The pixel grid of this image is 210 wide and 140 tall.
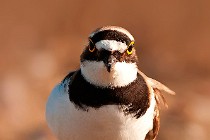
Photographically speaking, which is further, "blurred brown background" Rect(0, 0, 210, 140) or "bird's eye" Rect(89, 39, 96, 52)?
"blurred brown background" Rect(0, 0, 210, 140)

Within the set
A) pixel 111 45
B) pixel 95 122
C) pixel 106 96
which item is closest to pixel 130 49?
pixel 111 45

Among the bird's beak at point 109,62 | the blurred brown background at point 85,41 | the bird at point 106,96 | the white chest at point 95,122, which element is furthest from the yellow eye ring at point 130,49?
the blurred brown background at point 85,41

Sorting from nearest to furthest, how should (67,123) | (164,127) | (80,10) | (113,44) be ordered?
(113,44), (67,123), (164,127), (80,10)

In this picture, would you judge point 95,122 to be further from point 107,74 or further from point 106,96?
point 107,74

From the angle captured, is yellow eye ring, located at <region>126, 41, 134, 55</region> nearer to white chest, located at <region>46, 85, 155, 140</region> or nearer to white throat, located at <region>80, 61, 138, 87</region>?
white throat, located at <region>80, 61, 138, 87</region>

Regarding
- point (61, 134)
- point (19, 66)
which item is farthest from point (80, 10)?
point (61, 134)

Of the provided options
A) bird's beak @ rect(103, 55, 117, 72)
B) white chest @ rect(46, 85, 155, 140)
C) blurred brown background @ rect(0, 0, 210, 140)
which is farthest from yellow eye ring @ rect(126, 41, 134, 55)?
blurred brown background @ rect(0, 0, 210, 140)

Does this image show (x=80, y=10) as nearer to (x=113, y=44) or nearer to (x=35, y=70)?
(x=35, y=70)

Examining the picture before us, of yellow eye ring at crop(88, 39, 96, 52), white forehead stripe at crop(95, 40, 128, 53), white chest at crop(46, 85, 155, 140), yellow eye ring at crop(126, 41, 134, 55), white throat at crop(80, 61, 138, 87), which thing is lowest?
white chest at crop(46, 85, 155, 140)
